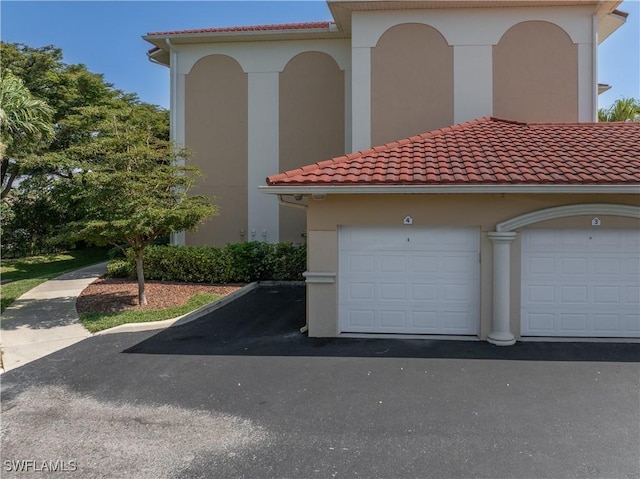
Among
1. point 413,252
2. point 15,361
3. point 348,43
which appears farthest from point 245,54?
point 15,361

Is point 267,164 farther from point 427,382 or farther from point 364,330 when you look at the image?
point 427,382

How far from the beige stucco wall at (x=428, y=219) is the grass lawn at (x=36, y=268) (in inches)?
326

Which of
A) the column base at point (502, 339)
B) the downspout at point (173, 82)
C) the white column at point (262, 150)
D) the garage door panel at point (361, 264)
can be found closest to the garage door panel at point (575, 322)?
the column base at point (502, 339)

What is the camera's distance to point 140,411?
486cm

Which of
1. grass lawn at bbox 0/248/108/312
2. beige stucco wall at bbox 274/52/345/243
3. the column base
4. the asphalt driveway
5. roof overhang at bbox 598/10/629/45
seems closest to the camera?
the asphalt driveway

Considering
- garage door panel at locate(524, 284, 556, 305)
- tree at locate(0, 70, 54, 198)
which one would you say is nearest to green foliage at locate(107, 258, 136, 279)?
tree at locate(0, 70, 54, 198)

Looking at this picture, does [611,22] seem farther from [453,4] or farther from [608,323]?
[608,323]

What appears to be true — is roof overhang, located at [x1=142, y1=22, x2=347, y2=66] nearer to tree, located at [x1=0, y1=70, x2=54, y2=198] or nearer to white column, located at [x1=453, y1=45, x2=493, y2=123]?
white column, located at [x1=453, y1=45, x2=493, y2=123]

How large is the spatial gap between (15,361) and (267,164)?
32.7 ft

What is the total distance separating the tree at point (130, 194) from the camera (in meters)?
8.76

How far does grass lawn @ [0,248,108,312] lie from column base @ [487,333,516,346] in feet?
37.4

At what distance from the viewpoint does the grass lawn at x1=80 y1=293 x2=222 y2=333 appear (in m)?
8.53

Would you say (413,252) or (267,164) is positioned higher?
(267,164)

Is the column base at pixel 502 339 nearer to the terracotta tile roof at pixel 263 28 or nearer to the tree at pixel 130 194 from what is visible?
the tree at pixel 130 194
